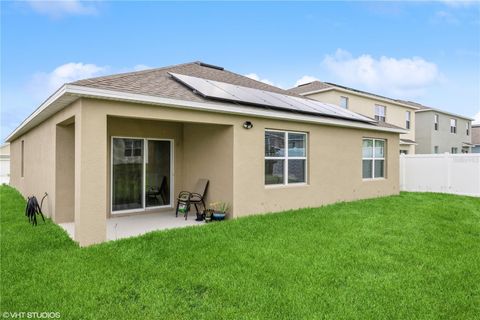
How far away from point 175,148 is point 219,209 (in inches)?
109

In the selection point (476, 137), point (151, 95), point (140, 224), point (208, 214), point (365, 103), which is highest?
point (365, 103)

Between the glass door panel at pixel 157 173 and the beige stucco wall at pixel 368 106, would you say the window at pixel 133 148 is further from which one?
the beige stucco wall at pixel 368 106

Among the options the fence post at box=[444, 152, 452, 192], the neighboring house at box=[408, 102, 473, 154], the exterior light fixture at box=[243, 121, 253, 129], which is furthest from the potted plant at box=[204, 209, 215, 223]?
the neighboring house at box=[408, 102, 473, 154]

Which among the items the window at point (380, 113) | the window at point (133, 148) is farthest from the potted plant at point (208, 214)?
the window at point (380, 113)

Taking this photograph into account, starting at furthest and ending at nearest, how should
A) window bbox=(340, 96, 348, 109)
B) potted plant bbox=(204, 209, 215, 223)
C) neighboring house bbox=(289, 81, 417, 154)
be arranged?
window bbox=(340, 96, 348, 109), neighboring house bbox=(289, 81, 417, 154), potted plant bbox=(204, 209, 215, 223)

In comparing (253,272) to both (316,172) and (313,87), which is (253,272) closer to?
(316,172)

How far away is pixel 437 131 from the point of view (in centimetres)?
2902

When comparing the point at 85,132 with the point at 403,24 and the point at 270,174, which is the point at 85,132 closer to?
the point at 270,174

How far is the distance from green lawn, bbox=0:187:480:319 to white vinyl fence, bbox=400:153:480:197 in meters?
7.83

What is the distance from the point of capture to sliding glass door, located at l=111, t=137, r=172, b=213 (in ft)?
29.0

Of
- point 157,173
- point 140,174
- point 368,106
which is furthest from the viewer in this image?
point 368,106

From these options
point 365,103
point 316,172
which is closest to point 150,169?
point 316,172

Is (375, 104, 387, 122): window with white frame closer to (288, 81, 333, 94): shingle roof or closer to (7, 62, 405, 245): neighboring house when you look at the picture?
(288, 81, 333, 94): shingle roof

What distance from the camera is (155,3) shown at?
450 inches
